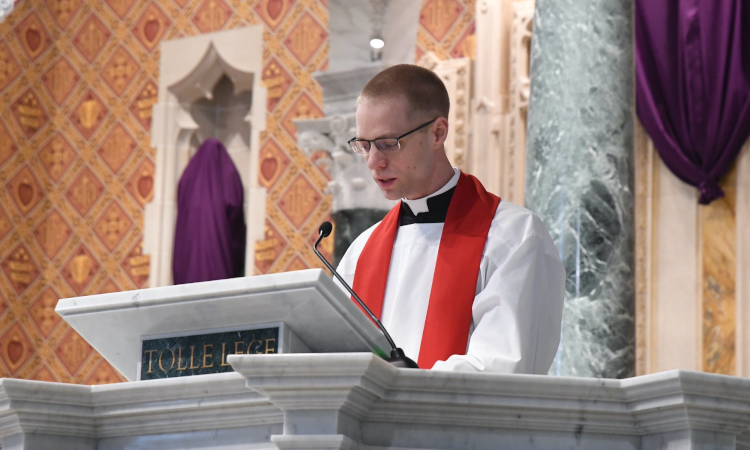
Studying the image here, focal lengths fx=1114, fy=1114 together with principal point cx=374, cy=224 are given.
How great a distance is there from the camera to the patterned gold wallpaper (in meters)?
8.87

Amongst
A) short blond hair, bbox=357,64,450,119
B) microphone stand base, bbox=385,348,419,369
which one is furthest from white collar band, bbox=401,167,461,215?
microphone stand base, bbox=385,348,419,369

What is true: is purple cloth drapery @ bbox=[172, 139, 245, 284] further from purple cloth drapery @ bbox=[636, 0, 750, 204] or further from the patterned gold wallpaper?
purple cloth drapery @ bbox=[636, 0, 750, 204]

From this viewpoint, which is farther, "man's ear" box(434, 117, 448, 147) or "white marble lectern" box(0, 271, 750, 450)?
"man's ear" box(434, 117, 448, 147)

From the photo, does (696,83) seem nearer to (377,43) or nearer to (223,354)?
(377,43)

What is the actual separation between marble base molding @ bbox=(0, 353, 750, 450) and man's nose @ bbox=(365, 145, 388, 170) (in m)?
1.02

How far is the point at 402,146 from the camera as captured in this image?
9.20 ft

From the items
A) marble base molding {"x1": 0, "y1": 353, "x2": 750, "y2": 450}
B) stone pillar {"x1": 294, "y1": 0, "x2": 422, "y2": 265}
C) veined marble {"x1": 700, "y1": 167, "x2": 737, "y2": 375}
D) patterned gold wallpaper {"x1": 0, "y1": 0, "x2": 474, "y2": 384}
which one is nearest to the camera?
marble base molding {"x1": 0, "y1": 353, "x2": 750, "y2": 450}

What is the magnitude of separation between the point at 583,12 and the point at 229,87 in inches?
191

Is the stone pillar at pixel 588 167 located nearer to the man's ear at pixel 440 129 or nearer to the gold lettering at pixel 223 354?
the man's ear at pixel 440 129

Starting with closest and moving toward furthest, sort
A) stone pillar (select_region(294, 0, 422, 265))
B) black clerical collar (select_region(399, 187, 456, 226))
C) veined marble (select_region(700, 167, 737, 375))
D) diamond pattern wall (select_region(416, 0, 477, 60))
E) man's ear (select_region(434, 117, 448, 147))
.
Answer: man's ear (select_region(434, 117, 448, 147))
black clerical collar (select_region(399, 187, 456, 226))
stone pillar (select_region(294, 0, 422, 265))
veined marble (select_region(700, 167, 737, 375))
diamond pattern wall (select_region(416, 0, 477, 60))

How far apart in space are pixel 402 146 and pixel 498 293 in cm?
49

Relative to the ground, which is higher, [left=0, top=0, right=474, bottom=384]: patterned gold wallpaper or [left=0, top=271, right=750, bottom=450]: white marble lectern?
[left=0, top=0, right=474, bottom=384]: patterned gold wallpaper

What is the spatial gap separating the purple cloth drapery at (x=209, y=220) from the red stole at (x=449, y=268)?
603 cm

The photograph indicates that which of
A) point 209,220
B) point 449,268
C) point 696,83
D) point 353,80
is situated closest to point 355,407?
point 449,268
